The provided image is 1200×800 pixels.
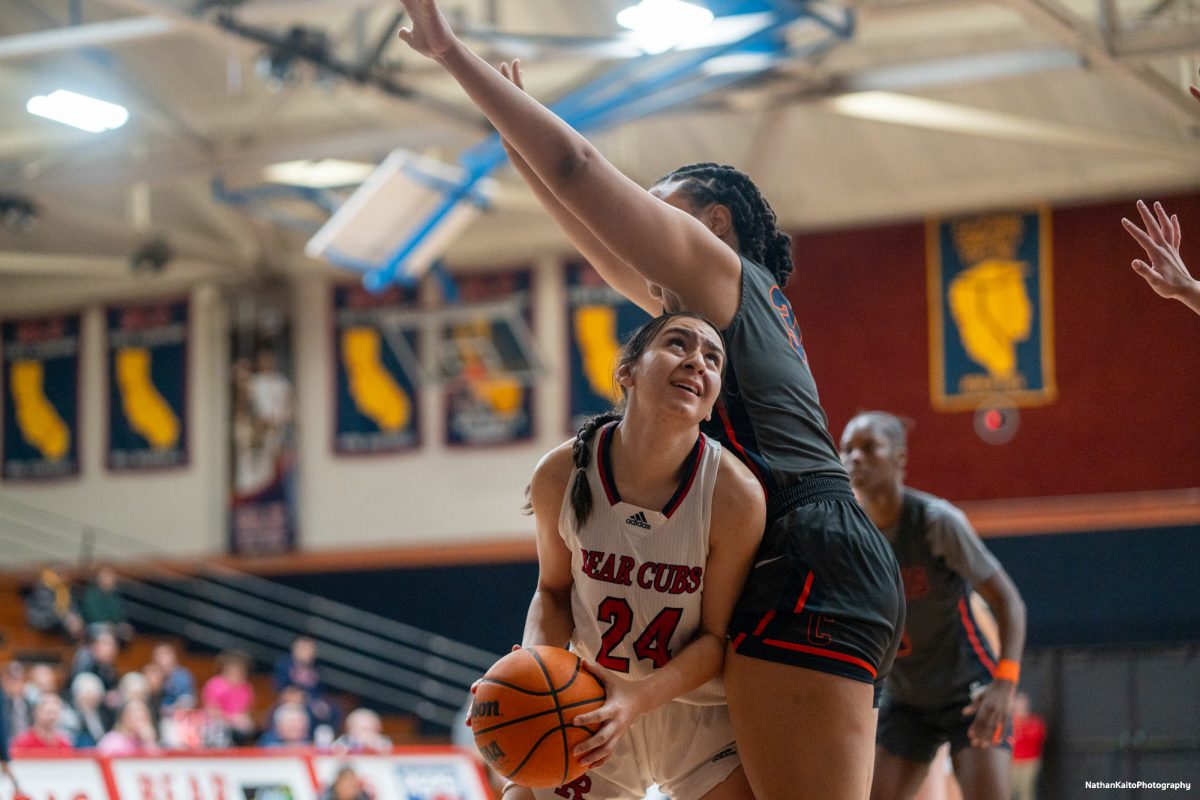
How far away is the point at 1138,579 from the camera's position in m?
14.4

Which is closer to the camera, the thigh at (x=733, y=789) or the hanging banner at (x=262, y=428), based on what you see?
the thigh at (x=733, y=789)

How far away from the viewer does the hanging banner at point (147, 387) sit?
2033 cm

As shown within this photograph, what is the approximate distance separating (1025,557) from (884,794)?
10159 millimetres

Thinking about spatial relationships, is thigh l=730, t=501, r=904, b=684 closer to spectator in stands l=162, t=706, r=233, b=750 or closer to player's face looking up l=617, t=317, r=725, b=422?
player's face looking up l=617, t=317, r=725, b=422

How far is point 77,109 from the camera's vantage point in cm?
1261

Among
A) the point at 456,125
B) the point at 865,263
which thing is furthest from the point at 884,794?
the point at 865,263

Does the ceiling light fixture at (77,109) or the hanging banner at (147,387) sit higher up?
the ceiling light fixture at (77,109)

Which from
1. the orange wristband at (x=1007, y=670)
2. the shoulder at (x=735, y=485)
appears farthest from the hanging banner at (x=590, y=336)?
the shoulder at (x=735, y=485)

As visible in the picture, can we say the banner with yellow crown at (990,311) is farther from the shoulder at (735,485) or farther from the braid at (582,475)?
the shoulder at (735,485)

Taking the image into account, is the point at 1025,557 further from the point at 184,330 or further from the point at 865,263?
the point at 184,330

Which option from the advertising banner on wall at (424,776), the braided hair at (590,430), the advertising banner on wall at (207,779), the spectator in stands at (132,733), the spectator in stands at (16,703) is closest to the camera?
the braided hair at (590,430)

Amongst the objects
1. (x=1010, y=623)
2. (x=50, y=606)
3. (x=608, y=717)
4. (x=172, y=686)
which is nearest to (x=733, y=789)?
(x=608, y=717)

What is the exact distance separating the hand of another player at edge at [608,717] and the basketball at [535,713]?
0.05 feet

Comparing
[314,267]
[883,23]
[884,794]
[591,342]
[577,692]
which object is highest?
[883,23]
